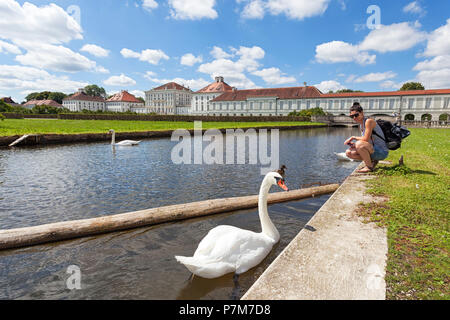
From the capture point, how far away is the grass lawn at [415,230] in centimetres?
257

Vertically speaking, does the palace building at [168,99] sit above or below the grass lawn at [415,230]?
above

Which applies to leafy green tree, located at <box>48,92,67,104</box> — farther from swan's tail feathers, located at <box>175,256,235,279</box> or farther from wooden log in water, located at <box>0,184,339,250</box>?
swan's tail feathers, located at <box>175,256,235,279</box>

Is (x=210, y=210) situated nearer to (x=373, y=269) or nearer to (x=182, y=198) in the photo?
(x=182, y=198)

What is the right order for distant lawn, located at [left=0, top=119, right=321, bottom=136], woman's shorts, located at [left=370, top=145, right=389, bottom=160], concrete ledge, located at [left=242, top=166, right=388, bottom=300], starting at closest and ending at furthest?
concrete ledge, located at [left=242, top=166, right=388, bottom=300] → woman's shorts, located at [left=370, top=145, right=389, bottom=160] → distant lawn, located at [left=0, top=119, right=321, bottom=136]

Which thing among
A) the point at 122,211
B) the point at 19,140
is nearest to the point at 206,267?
the point at 122,211

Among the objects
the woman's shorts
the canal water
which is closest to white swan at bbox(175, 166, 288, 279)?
the canal water

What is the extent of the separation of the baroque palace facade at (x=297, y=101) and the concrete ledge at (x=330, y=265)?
7460 centimetres

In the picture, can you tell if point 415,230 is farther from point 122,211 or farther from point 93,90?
point 93,90

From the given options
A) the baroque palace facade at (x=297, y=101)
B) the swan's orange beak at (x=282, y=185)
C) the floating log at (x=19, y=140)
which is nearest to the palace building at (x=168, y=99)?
the baroque palace facade at (x=297, y=101)

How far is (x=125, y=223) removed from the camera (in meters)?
4.84

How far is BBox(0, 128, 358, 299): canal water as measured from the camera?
3426mm

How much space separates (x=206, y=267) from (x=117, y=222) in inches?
96.2

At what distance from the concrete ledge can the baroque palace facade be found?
245 ft

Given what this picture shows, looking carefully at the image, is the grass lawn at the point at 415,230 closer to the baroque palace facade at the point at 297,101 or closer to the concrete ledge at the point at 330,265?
the concrete ledge at the point at 330,265
